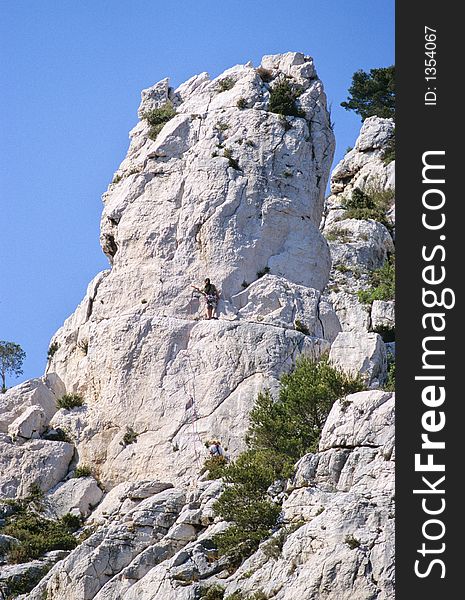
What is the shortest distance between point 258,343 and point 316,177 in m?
9.11

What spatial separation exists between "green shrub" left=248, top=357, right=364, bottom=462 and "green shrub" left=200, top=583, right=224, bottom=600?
6645 millimetres

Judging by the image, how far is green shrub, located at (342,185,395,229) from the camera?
217ft

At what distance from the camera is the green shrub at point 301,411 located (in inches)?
1517

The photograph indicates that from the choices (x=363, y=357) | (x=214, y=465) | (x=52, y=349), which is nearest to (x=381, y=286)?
(x=52, y=349)

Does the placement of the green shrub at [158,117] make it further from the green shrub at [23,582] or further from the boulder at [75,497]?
the green shrub at [23,582]

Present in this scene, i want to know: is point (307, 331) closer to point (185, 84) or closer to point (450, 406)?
point (185, 84)

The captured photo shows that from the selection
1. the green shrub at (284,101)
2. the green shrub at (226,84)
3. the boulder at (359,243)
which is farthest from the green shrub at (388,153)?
the green shrub at (284,101)

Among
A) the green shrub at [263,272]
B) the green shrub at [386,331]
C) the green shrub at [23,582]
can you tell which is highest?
the green shrub at [386,331]

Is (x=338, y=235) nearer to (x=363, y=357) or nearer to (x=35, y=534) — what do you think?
(x=363, y=357)

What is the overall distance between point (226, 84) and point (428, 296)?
30191 millimetres

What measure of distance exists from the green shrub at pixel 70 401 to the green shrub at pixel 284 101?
→ 13763mm

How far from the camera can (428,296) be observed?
23219 millimetres

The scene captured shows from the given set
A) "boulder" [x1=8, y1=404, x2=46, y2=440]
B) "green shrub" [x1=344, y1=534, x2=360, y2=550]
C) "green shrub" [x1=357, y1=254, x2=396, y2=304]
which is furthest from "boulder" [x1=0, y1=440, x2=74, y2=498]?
"green shrub" [x1=357, y1=254, x2=396, y2=304]

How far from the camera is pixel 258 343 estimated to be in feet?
142
